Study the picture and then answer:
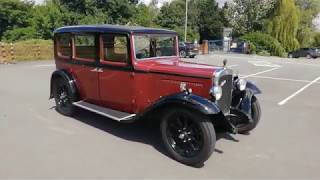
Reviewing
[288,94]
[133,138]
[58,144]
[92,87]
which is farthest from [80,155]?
[288,94]

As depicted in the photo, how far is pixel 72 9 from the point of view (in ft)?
151

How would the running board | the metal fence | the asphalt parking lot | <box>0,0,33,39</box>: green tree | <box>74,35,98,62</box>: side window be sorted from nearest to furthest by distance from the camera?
the asphalt parking lot → the running board → <box>74,35,98,62</box>: side window → the metal fence → <box>0,0,33,39</box>: green tree

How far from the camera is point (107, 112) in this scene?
6828 millimetres

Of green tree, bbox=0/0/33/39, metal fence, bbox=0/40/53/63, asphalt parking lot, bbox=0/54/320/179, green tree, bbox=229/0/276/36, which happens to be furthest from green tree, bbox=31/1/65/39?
asphalt parking lot, bbox=0/54/320/179

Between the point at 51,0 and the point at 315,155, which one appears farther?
the point at 51,0

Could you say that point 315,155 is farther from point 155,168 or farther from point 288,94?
point 288,94

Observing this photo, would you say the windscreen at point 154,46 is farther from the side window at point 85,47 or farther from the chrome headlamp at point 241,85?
the chrome headlamp at point 241,85

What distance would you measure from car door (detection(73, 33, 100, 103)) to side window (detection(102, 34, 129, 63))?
21 centimetres

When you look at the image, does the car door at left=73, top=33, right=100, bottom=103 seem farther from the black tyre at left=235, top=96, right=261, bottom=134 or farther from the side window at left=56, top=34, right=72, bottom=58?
the black tyre at left=235, top=96, right=261, bottom=134

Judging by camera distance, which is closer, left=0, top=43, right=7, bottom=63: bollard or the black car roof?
the black car roof

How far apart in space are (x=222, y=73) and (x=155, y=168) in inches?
68.6

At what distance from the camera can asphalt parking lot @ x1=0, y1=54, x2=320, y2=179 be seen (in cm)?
516

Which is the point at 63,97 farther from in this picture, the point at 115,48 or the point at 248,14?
the point at 248,14

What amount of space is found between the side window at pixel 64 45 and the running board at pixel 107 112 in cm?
111
